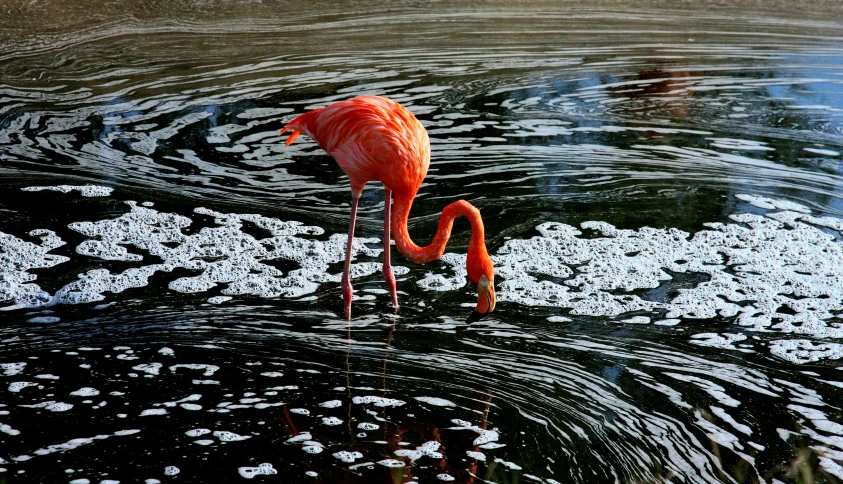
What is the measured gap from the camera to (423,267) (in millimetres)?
3895

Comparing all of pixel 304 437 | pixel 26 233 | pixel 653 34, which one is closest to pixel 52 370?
pixel 304 437

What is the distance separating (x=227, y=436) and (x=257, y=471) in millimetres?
201

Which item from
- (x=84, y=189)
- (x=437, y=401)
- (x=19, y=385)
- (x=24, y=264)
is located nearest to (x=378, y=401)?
(x=437, y=401)

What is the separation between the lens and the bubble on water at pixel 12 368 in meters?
2.88

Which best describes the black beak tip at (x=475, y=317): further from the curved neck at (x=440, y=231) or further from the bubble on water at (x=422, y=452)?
the bubble on water at (x=422, y=452)

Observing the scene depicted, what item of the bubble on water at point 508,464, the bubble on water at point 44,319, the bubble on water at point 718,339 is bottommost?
the bubble on water at point 508,464

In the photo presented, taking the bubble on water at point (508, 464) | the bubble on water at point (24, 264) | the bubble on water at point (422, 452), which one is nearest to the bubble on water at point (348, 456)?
the bubble on water at point (422, 452)

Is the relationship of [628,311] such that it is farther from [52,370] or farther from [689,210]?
[52,370]

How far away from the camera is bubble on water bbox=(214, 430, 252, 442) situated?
101 inches

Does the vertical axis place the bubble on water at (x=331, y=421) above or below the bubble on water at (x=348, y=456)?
above

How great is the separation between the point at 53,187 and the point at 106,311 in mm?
1330

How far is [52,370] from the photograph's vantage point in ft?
9.58

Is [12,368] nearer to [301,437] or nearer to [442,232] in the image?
[301,437]

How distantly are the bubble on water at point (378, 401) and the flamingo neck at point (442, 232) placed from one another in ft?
1.76
